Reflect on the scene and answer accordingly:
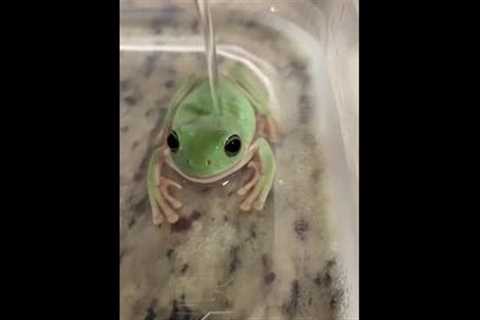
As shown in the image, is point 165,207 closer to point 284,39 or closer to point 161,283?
point 161,283

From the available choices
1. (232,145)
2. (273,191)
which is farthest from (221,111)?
(273,191)

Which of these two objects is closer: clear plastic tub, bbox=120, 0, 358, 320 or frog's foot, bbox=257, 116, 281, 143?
clear plastic tub, bbox=120, 0, 358, 320

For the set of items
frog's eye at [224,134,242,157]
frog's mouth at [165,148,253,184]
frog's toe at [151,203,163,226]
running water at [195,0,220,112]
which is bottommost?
frog's toe at [151,203,163,226]

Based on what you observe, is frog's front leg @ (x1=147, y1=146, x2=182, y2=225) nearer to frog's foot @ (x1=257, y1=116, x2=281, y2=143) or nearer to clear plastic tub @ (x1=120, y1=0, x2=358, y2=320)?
clear plastic tub @ (x1=120, y1=0, x2=358, y2=320)

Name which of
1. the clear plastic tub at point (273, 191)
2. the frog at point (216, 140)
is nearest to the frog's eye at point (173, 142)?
the frog at point (216, 140)

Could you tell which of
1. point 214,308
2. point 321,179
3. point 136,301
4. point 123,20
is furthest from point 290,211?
point 123,20

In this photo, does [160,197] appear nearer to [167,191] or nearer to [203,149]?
[167,191]

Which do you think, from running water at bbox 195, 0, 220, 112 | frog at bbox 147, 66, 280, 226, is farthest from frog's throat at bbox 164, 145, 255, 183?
running water at bbox 195, 0, 220, 112
